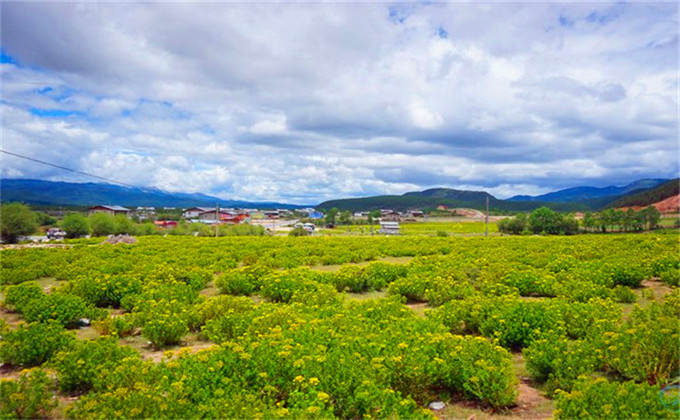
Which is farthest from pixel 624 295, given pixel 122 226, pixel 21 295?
pixel 122 226

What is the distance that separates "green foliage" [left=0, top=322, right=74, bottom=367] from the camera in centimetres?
663

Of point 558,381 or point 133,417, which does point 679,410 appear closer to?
point 558,381

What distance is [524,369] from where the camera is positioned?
22.7ft

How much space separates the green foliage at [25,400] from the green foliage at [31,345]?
5.42 feet

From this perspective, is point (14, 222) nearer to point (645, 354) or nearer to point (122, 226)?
point (122, 226)

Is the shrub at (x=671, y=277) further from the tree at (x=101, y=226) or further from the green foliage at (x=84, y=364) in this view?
the tree at (x=101, y=226)

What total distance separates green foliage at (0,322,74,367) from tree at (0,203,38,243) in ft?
217

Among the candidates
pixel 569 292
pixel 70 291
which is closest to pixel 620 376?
pixel 569 292

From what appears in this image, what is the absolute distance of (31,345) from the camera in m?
6.73

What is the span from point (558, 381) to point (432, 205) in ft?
640

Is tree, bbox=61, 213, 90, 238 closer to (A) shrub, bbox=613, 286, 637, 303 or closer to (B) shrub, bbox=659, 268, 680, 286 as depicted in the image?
(A) shrub, bbox=613, 286, 637, 303

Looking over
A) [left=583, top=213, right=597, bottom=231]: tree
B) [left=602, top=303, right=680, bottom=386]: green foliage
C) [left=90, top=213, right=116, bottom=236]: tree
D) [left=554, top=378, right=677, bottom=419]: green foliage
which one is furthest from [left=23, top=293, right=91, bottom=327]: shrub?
[left=583, top=213, right=597, bottom=231]: tree

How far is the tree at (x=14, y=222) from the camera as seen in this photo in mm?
59188

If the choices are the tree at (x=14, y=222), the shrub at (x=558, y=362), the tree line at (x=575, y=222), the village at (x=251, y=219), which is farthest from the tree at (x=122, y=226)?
the shrub at (x=558, y=362)
